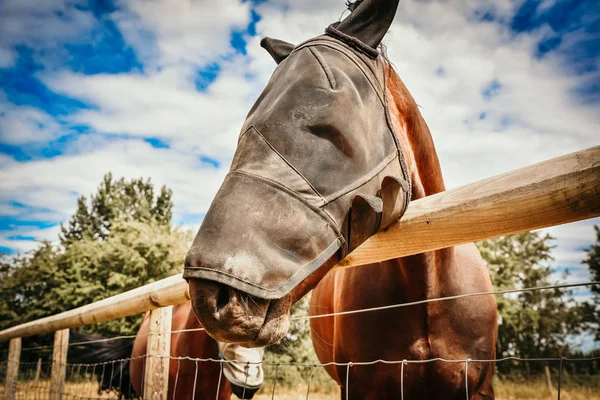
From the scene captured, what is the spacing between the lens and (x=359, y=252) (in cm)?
145

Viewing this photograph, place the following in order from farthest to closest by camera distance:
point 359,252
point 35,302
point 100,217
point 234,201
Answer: point 100,217 → point 35,302 → point 359,252 → point 234,201

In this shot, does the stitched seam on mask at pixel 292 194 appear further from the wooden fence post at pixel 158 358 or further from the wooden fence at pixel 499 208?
the wooden fence post at pixel 158 358

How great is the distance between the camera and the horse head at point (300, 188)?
3.15 ft

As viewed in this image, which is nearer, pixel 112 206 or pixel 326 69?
pixel 326 69

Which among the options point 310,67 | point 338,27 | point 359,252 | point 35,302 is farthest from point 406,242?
point 35,302

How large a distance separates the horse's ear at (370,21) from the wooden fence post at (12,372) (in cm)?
Answer: 589

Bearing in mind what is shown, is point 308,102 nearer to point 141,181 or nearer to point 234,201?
point 234,201

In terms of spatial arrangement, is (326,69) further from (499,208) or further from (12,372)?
(12,372)

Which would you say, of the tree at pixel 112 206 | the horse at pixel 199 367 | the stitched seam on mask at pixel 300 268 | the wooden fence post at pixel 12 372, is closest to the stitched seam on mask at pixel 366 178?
the stitched seam on mask at pixel 300 268

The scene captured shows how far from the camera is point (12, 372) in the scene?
16.8 feet

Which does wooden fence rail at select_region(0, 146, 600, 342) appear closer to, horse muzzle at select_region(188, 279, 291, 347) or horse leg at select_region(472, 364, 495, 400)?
horse muzzle at select_region(188, 279, 291, 347)

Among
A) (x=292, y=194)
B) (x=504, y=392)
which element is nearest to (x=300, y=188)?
(x=292, y=194)

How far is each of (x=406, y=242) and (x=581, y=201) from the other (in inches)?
20.9

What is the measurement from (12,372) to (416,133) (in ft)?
19.3
